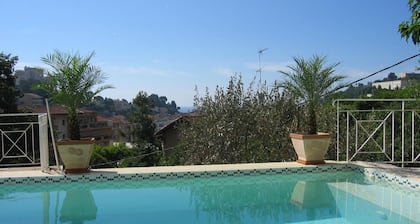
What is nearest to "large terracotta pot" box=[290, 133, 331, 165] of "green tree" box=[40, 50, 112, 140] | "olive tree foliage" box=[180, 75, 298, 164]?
"olive tree foliage" box=[180, 75, 298, 164]

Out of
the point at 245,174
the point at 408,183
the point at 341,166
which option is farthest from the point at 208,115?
the point at 408,183

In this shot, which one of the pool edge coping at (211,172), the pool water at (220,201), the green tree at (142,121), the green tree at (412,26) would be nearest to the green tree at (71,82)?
the pool edge coping at (211,172)

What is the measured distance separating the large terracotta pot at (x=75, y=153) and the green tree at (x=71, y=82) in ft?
0.73

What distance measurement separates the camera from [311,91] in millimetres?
7375

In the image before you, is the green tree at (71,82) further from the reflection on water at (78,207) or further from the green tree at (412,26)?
the green tree at (412,26)

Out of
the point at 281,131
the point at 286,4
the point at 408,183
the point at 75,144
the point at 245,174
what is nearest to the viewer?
the point at 408,183

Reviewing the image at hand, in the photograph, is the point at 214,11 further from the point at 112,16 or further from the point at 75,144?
the point at 75,144

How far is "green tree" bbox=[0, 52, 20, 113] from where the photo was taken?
19.0 m

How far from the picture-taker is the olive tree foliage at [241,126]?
8.48m

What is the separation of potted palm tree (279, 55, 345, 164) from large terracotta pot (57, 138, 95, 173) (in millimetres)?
3560

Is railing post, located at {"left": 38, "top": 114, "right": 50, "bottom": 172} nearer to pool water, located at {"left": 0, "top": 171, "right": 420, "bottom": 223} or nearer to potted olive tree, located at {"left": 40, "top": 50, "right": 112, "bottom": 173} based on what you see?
potted olive tree, located at {"left": 40, "top": 50, "right": 112, "bottom": 173}

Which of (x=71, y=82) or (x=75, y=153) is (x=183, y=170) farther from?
(x=71, y=82)

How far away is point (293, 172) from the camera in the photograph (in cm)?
686

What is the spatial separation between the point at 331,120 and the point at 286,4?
3475 mm
